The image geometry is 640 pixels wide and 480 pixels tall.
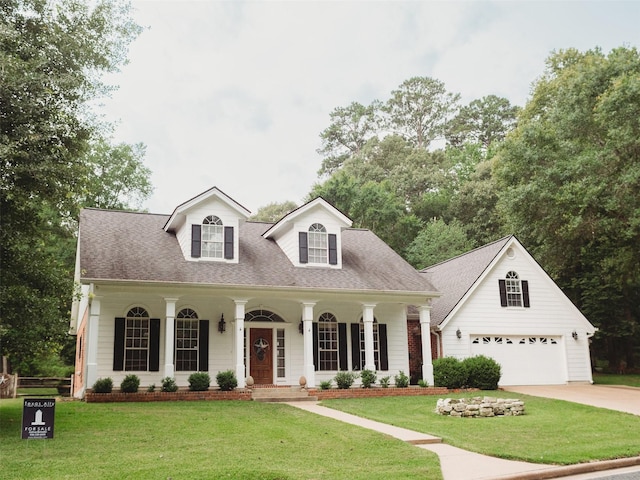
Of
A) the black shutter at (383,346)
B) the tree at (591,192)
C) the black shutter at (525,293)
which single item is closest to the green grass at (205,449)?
the black shutter at (383,346)

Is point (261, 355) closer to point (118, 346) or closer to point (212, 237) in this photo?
point (212, 237)

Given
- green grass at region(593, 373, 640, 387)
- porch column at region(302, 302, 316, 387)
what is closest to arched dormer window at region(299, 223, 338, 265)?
porch column at region(302, 302, 316, 387)

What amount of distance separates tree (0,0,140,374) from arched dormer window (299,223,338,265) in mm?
8875

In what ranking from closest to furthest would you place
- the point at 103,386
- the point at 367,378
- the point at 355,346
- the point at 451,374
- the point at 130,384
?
the point at 103,386 → the point at 130,384 → the point at 367,378 → the point at 451,374 → the point at 355,346

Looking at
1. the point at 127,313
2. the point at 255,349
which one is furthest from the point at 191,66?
the point at 255,349

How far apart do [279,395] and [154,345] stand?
13.7 ft

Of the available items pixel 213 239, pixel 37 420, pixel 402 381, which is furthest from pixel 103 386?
pixel 402 381

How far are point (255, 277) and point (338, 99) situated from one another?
40406mm

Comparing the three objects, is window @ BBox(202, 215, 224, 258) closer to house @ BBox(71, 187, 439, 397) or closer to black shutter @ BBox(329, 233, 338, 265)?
house @ BBox(71, 187, 439, 397)

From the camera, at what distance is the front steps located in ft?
57.6

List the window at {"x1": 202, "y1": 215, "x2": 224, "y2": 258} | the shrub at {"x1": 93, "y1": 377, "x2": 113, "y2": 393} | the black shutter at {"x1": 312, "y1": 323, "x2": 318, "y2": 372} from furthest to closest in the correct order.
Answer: the black shutter at {"x1": 312, "y1": 323, "x2": 318, "y2": 372} < the window at {"x1": 202, "y1": 215, "x2": 224, "y2": 258} < the shrub at {"x1": 93, "y1": 377, "x2": 113, "y2": 393}

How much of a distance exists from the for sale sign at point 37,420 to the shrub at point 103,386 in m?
7.75

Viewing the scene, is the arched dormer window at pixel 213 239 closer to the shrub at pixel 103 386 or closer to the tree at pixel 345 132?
the shrub at pixel 103 386

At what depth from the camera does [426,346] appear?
67.3ft
